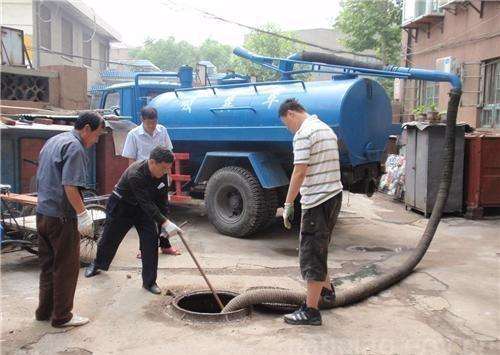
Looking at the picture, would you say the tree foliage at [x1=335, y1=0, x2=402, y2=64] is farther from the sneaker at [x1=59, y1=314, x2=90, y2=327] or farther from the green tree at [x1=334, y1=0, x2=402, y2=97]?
the sneaker at [x1=59, y1=314, x2=90, y2=327]

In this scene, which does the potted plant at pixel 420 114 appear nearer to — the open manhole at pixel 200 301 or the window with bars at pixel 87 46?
the open manhole at pixel 200 301

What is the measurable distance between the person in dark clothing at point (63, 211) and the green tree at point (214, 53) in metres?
48.6

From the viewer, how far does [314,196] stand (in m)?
3.98

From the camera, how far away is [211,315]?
412 centimetres

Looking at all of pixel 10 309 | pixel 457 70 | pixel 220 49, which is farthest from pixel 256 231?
pixel 220 49

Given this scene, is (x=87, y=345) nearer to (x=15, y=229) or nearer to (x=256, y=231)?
(x=15, y=229)

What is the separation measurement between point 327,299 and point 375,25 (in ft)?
69.5

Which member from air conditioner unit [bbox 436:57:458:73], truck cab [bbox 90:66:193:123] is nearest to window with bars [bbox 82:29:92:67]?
truck cab [bbox 90:66:193:123]

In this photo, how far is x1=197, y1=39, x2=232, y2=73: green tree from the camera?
51.8 m

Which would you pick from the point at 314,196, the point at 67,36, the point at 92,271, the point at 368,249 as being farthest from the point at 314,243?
the point at 67,36

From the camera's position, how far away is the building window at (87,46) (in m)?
22.0

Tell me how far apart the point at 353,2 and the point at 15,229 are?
20.9 m

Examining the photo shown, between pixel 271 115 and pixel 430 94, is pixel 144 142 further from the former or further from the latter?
pixel 430 94

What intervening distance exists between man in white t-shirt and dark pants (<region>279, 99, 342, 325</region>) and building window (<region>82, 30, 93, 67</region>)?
64.8ft
